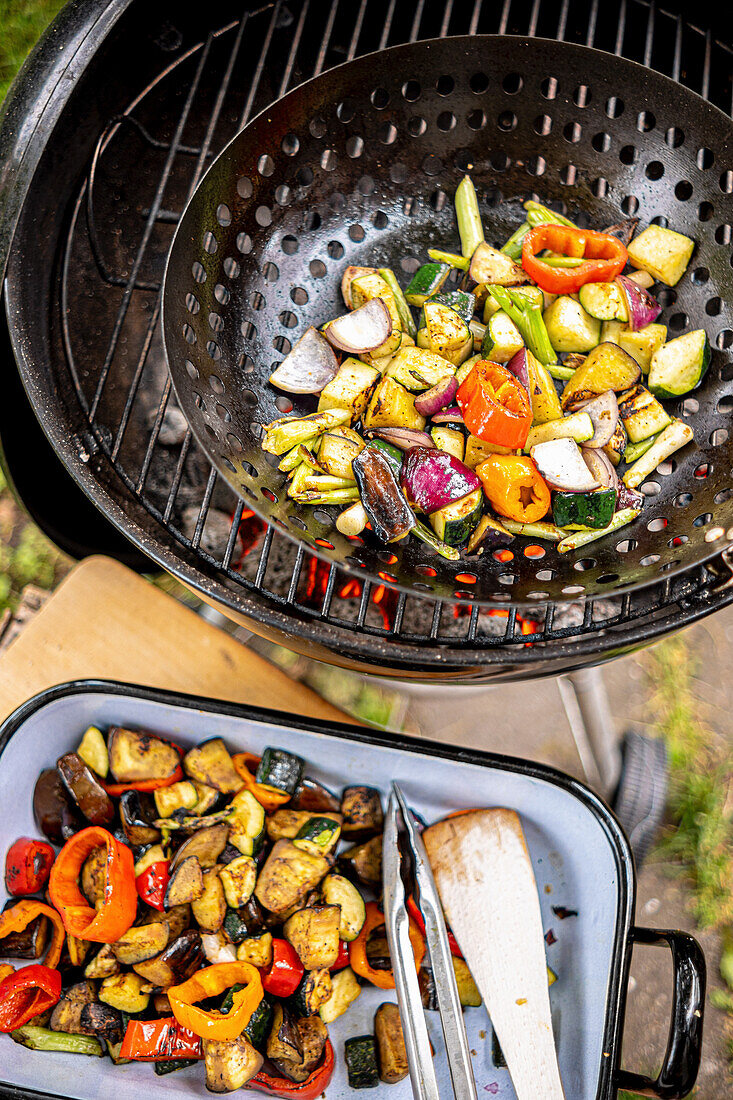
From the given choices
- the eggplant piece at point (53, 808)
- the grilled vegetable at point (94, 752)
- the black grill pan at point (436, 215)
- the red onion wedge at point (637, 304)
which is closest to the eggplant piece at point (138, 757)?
the grilled vegetable at point (94, 752)

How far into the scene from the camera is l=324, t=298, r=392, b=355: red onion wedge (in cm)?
145

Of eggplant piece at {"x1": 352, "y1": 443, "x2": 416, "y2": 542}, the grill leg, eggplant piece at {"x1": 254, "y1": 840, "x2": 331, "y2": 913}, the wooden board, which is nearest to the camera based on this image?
eggplant piece at {"x1": 352, "y1": 443, "x2": 416, "y2": 542}

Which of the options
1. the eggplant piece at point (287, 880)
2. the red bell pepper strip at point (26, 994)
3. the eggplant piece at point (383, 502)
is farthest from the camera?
the eggplant piece at point (287, 880)

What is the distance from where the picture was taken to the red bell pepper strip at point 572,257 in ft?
4.79

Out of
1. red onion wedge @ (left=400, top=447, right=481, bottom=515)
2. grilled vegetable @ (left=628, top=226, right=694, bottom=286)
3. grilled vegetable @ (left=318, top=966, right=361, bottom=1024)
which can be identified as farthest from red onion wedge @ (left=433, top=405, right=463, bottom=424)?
grilled vegetable @ (left=318, top=966, right=361, bottom=1024)

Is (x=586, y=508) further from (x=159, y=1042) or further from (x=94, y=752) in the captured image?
(x=159, y=1042)

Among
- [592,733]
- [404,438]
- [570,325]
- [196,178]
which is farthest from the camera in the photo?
[592,733]

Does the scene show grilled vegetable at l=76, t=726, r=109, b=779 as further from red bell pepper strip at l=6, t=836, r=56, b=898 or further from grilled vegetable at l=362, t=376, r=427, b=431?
grilled vegetable at l=362, t=376, r=427, b=431

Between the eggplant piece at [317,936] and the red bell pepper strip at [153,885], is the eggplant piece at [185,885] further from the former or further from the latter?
the eggplant piece at [317,936]

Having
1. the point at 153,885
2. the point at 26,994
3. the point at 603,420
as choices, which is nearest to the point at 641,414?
the point at 603,420

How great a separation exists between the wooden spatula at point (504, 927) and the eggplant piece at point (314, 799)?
0.21m

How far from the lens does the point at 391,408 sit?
1409 millimetres

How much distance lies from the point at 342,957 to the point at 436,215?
1536 mm

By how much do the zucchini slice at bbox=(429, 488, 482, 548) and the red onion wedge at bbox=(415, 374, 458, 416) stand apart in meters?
0.19
